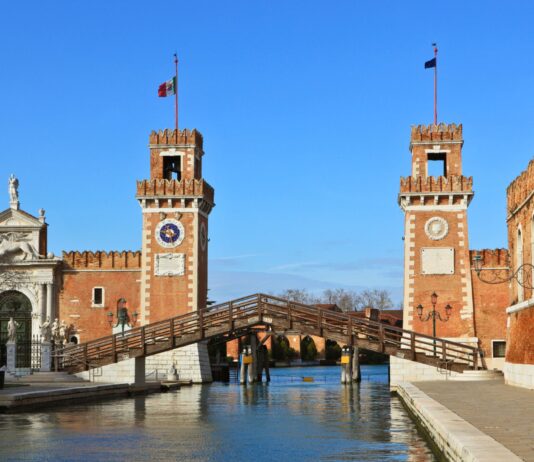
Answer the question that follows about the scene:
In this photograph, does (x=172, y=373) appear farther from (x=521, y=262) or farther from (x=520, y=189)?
(x=520, y=189)

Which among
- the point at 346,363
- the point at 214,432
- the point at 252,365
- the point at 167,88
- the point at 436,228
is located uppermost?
the point at 167,88

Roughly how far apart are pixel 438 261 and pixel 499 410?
26.9 meters

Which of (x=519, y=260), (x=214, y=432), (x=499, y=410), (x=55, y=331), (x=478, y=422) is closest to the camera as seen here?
(x=478, y=422)

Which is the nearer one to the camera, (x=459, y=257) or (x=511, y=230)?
(x=511, y=230)

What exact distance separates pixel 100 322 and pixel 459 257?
1873 centimetres

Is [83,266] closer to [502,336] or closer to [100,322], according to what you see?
[100,322]

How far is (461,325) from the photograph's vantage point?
4591 centimetres

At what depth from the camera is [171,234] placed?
1944 inches

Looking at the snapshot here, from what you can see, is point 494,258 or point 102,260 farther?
point 102,260

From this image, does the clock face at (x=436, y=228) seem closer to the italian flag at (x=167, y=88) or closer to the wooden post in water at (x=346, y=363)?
the wooden post in water at (x=346, y=363)

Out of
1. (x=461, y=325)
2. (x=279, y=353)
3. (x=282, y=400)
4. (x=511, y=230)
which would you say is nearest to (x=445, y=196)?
(x=461, y=325)

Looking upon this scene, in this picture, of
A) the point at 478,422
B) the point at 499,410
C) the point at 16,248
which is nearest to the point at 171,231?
the point at 16,248

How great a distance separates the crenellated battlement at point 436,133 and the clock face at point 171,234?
12.3 meters

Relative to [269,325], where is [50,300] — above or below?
above
